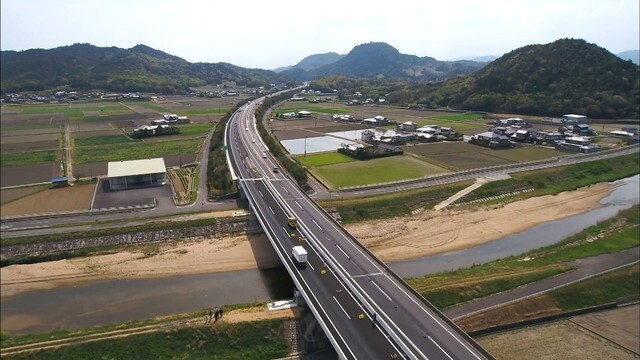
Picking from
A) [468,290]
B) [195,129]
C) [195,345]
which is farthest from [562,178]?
[195,129]

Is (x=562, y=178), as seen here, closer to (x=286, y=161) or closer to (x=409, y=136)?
(x=409, y=136)

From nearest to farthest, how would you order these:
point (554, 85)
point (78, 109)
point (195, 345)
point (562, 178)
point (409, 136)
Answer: point (195, 345) < point (562, 178) < point (409, 136) < point (78, 109) < point (554, 85)

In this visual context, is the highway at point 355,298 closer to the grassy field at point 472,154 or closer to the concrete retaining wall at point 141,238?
the concrete retaining wall at point 141,238

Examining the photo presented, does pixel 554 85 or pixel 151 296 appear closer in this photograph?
pixel 151 296

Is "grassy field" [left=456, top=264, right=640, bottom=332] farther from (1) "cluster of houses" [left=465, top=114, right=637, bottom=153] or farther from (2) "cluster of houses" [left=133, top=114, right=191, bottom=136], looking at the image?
(2) "cluster of houses" [left=133, top=114, right=191, bottom=136]

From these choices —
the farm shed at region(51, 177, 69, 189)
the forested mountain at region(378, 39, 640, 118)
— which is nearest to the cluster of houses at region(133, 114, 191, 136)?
the farm shed at region(51, 177, 69, 189)

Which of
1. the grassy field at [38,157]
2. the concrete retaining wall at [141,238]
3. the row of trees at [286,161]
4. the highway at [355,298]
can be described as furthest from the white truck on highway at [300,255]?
the grassy field at [38,157]
